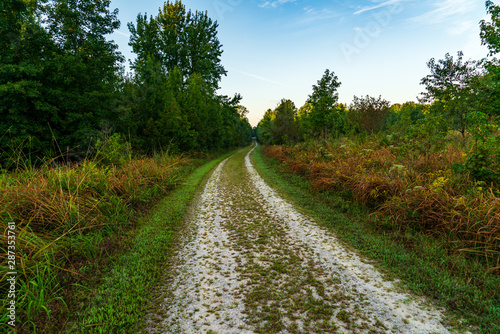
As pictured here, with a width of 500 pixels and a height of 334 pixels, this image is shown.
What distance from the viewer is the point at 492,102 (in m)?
4.48

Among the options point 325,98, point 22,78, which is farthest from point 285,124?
point 22,78

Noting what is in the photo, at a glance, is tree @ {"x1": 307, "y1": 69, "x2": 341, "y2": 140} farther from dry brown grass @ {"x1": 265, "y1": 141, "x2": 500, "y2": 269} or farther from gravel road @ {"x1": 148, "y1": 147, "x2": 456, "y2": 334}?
Result: gravel road @ {"x1": 148, "y1": 147, "x2": 456, "y2": 334}

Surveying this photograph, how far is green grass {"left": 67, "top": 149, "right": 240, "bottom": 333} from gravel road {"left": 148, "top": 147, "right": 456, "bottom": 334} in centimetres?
23

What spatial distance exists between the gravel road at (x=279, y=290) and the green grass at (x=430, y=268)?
25 centimetres

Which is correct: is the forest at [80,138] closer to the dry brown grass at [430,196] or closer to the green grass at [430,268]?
the green grass at [430,268]

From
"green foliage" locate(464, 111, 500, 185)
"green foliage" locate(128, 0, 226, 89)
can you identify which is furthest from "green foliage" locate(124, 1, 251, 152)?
"green foliage" locate(464, 111, 500, 185)

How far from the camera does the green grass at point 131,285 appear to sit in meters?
2.20

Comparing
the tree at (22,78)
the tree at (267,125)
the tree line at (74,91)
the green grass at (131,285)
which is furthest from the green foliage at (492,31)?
the tree at (267,125)

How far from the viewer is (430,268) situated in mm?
3043

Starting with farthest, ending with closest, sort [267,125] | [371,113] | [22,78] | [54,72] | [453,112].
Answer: [267,125] → [371,113] → [54,72] → [22,78] → [453,112]

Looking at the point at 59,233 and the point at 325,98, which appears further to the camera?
the point at 325,98

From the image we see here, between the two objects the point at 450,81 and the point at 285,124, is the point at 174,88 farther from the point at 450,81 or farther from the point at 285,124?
the point at 450,81

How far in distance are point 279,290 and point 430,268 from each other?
7.51 feet

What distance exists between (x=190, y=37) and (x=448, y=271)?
110ft
